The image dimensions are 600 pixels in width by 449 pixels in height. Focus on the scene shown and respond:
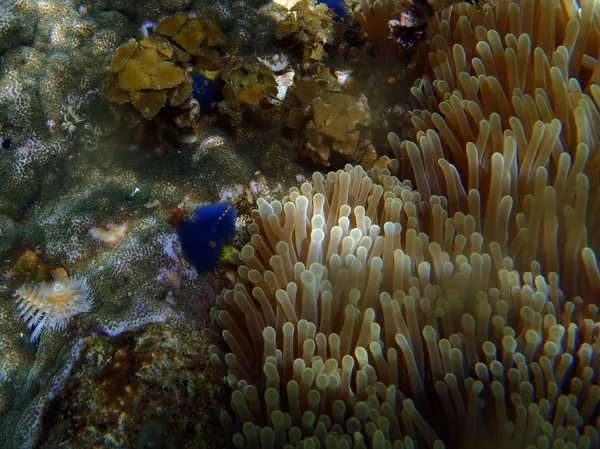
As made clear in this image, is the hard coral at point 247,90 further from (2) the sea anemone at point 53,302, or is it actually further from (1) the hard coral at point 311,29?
(2) the sea anemone at point 53,302

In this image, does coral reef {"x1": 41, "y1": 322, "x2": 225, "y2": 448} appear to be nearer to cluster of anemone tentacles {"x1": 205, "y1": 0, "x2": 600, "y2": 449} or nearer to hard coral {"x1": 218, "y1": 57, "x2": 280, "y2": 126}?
cluster of anemone tentacles {"x1": 205, "y1": 0, "x2": 600, "y2": 449}

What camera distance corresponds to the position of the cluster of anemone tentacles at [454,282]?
178cm

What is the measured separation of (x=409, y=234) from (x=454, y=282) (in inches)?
12.1

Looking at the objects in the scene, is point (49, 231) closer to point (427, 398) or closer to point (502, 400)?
point (427, 398)

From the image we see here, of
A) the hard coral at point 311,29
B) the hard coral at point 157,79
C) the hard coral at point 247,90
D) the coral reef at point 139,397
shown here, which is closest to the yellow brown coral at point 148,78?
the hard coral at point 157,79

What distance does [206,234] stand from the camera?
2.45m

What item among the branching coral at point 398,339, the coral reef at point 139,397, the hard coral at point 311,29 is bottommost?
the coral reef at point 139,397

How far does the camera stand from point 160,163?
2.76 m

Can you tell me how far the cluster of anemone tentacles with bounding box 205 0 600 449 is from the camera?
1780mm

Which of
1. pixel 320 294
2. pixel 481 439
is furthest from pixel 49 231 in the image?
pixel 481 439

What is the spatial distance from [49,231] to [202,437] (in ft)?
4.69

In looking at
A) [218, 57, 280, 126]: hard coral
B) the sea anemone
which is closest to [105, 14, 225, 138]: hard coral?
[218, 57, 280, 126]: hard coral

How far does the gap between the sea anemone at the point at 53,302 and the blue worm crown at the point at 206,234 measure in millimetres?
532

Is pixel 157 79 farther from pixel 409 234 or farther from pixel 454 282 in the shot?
pixel 454 282
